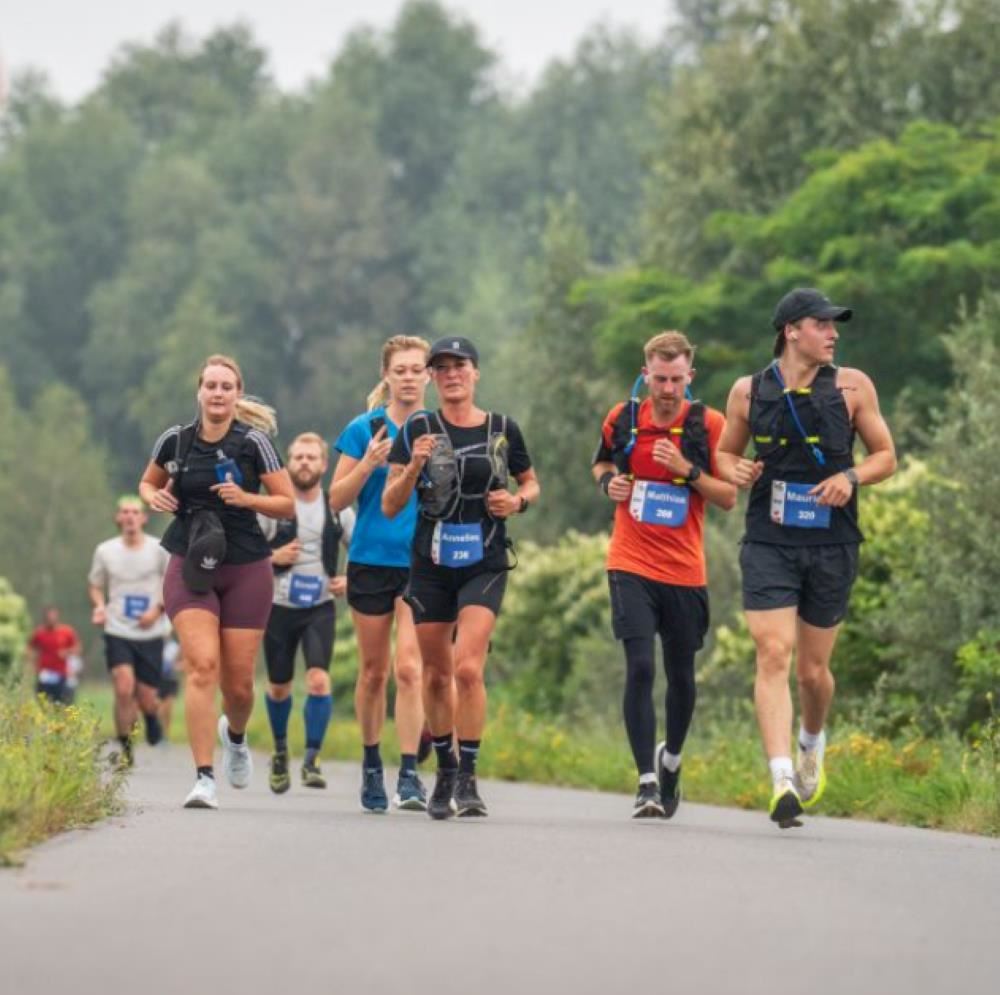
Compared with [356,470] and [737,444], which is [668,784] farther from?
[356,470]

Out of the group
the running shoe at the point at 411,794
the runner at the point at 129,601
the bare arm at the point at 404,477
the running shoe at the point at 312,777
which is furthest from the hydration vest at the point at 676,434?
the runner at the point at 129,601

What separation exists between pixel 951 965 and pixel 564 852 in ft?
9.90

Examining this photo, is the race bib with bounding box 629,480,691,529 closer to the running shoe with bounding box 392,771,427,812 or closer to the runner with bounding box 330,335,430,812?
the runner with bounding box 330,335,430,812

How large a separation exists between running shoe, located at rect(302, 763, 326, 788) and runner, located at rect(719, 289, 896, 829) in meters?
6.04

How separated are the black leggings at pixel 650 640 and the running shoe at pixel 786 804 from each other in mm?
1198

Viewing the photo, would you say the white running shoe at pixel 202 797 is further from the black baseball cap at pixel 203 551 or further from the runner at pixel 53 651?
the runner at pixel 53 651

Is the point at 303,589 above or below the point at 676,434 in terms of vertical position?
below

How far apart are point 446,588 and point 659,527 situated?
101 cm

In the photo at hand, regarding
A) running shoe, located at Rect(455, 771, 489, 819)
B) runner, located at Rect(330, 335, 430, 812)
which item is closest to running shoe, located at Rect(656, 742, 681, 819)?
running shoe, located at Rect(455, 771, 489, 819)

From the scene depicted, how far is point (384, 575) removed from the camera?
14.9 metres

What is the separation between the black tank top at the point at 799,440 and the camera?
13148mm

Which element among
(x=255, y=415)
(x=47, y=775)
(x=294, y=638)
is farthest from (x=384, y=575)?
(x=294, y=638)

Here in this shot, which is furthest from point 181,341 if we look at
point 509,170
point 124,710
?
point 124,710

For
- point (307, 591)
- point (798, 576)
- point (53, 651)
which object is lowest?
point (53, 651)
